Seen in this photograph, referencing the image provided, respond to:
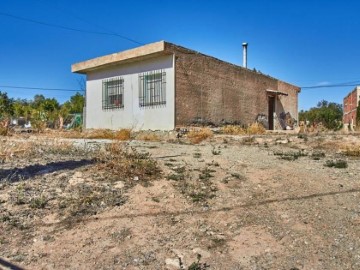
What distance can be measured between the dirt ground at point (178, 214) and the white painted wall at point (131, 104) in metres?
5.86

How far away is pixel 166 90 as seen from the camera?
1140 centimetres

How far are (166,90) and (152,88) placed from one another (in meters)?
0.74

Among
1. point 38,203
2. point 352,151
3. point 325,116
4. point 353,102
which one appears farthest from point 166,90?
point 353,102

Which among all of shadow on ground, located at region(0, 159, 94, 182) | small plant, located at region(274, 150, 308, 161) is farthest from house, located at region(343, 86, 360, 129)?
shadow on ground, located at region(0, 159, 94, 182)

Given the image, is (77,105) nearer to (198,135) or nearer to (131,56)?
(131,56)

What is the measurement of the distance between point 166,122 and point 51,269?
8662mm

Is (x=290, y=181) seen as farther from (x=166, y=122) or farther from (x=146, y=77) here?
(x=146, y=77)

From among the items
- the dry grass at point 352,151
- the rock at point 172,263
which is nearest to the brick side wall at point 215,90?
the dry grass at point 352,151

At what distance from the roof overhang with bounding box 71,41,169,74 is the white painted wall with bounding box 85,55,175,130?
23 centimetres

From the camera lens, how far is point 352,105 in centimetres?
3516

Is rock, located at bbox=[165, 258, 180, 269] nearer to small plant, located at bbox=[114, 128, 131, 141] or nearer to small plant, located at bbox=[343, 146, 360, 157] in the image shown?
small plant, located at bbox=[343, 146, 360, 157]

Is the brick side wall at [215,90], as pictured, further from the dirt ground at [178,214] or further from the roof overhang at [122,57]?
the dirt ground at [178,214]

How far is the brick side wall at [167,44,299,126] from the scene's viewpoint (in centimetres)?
1141

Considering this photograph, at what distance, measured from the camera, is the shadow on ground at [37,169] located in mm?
4690
